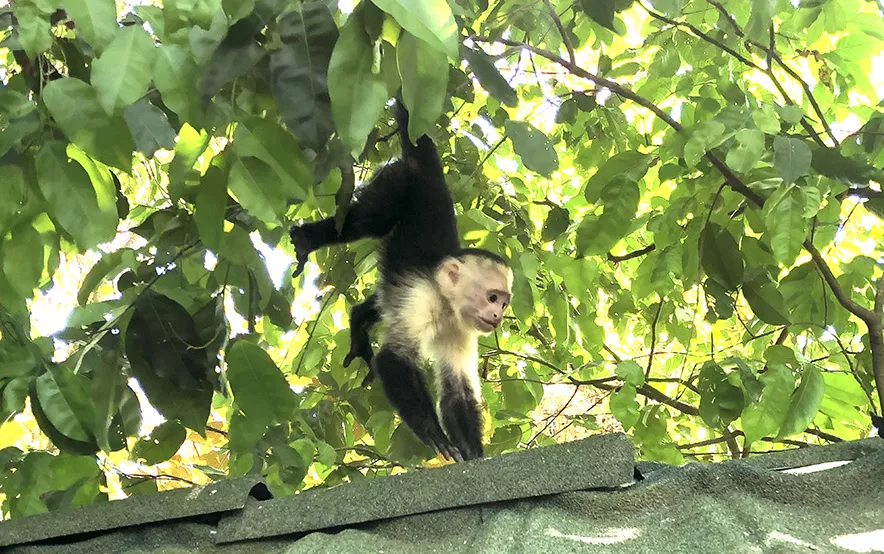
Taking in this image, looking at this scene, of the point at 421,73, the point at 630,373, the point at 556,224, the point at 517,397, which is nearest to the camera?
the point at 421,73

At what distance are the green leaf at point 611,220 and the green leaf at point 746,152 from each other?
1.25 ft

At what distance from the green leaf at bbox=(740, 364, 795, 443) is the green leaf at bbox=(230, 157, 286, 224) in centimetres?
101

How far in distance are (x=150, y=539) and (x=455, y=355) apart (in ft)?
5.90

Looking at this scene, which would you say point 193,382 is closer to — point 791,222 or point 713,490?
point 713,490

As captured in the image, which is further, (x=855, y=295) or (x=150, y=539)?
(x=855, y=295)

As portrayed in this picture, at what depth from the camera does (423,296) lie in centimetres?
279

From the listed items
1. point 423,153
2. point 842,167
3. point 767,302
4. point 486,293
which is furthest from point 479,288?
point 842,167

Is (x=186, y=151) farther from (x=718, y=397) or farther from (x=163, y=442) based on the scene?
(x=718, y=397)

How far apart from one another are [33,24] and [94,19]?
10 centimetres

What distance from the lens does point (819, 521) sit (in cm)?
97

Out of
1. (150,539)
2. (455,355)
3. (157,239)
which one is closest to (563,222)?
(455,355)

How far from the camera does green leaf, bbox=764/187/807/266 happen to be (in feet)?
4.93

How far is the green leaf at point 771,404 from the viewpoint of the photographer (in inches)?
58.1

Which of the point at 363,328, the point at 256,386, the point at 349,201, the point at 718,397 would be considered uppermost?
the point at 349,201
